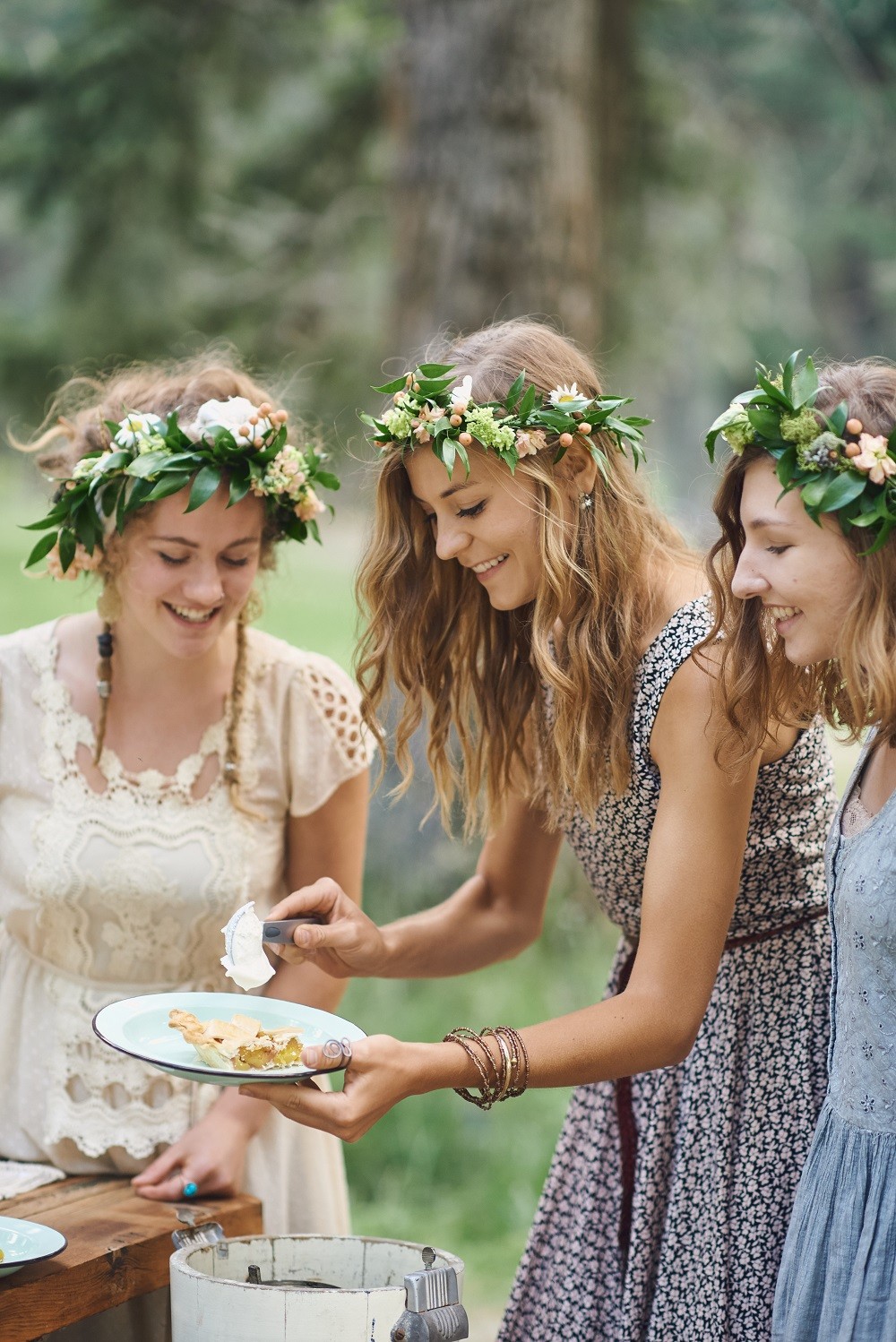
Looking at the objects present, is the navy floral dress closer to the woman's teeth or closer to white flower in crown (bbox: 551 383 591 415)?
white flower in crown (bbox: 551 383 591 415)

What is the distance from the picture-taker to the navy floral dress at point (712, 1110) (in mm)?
2277

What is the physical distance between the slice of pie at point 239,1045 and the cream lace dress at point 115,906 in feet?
2.03

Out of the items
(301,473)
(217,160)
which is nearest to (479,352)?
(301,473)

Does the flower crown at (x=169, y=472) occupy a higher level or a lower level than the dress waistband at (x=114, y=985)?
higher

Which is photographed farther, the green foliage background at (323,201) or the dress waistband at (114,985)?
the green foliage background at (323,201)

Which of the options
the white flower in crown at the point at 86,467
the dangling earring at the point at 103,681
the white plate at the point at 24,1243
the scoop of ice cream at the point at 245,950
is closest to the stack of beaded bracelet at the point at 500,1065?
the scoop of ice cream at the point at 245,950

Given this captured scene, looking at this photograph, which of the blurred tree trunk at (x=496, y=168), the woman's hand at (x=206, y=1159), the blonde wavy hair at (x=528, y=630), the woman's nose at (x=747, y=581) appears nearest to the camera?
the woman's nose at (x=747, y=581)

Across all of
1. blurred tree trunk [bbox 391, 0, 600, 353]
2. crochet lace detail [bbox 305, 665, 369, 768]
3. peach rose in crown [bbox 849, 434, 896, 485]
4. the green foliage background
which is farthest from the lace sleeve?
blurred tree trunk [bbox 391, 0, 600, 353]

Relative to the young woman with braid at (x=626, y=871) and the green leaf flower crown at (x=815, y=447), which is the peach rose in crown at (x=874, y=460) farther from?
the young woman with braid at (x=626, y=871)

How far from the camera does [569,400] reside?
236cm

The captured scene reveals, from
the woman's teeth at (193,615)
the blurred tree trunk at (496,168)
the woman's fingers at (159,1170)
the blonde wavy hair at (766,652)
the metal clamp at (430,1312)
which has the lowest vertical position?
the metal clamp at (430,1312)

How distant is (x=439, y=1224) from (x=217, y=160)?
16.9 feet

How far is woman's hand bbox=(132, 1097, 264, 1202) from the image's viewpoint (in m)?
2.59

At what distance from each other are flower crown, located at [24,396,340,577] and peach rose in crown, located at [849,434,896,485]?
3.88 ft
